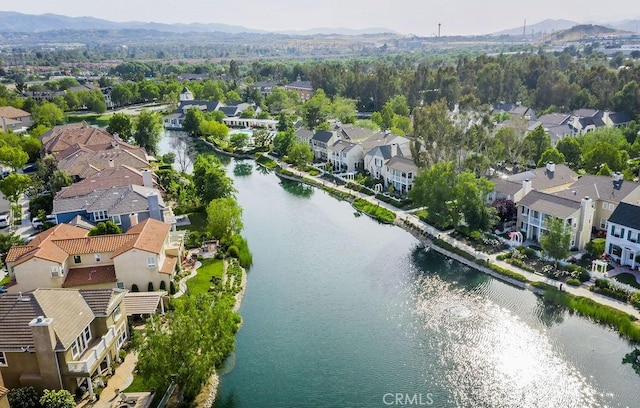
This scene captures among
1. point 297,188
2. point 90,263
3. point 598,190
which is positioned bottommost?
point 297,188

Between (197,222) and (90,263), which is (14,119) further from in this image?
(90,263)

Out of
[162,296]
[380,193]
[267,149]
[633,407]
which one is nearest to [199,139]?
[267,149]

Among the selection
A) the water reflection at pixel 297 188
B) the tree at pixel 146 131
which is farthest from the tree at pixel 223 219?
the tree at pixel 146 131

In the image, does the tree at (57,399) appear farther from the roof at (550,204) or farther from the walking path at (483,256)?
the roof at (550,204)

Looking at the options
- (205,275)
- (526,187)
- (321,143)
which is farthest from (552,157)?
(205,275)

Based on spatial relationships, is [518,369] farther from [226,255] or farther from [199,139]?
[199,139]

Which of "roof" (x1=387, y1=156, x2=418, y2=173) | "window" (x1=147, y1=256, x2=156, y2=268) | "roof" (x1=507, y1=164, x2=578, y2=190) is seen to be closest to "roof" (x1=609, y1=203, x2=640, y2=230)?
"roof" (x1=507, y1=164, x2=578, y2=190)

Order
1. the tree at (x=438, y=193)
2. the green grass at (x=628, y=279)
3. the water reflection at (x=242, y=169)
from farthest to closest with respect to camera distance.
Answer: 1. the water reflection at (x=242, y=169)
2. the tree at (x=438, y=193)
3. the green grass at (x=628, y=279)
